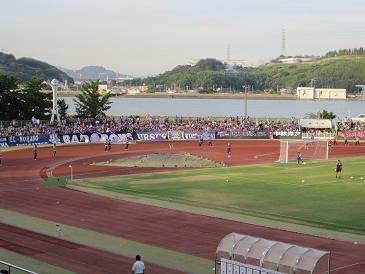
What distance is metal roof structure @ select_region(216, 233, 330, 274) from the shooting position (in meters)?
17.0

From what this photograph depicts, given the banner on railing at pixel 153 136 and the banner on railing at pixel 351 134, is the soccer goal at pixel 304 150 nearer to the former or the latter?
the banner on railing at pixel 351 134

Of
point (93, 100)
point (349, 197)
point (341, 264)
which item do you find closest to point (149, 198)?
point (349, 197)

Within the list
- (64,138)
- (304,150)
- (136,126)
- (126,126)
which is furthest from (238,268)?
(136,126)

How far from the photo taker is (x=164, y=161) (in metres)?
58.5

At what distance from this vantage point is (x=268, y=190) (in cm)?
4112

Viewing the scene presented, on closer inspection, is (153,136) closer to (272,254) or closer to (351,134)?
(351,134)

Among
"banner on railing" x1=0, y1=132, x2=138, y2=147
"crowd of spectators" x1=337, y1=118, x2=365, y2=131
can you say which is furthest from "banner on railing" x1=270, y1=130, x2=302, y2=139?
"banner on railing" x1=0, y1=132, x2=138, y2=147

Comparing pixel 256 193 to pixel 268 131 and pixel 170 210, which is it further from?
pixel 268 131

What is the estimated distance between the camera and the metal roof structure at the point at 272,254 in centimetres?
1698

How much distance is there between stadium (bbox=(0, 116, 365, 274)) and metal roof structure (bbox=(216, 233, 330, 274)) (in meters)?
0.03

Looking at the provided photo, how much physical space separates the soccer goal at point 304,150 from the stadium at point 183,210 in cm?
16

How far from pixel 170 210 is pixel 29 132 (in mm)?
48777

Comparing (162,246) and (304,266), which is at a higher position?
(304,266)

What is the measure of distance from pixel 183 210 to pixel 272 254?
17.2 metres
